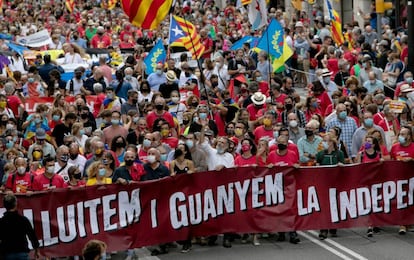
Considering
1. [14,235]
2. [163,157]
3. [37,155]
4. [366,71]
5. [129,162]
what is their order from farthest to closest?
[366,71], [37,155], [163,157], [129,162], [14,235]

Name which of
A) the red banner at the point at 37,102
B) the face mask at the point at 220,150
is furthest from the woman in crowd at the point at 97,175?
the red banner at the point at 37,102

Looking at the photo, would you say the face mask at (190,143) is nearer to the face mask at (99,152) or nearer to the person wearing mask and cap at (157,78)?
the face mask at (99,152)

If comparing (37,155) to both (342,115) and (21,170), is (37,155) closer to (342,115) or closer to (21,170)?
(21,170)

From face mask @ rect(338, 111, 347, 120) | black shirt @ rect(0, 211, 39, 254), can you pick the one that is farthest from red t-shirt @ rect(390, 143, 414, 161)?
black shirt @ rect(0, 211, 39, 254)

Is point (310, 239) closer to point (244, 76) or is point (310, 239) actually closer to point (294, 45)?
point (244, 76)

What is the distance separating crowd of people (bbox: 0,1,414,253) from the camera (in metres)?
18.0

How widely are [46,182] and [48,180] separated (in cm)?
5

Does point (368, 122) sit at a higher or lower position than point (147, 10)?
lower

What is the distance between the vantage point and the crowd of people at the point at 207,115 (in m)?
18.0

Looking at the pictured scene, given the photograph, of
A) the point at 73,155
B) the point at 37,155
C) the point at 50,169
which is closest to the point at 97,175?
the point at 50,169

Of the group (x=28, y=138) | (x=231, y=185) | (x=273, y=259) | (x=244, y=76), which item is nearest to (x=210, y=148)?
(x=231, y=185)

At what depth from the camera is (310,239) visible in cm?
1803

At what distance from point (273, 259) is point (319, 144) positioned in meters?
2.41

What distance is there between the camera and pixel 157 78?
83.6ft
